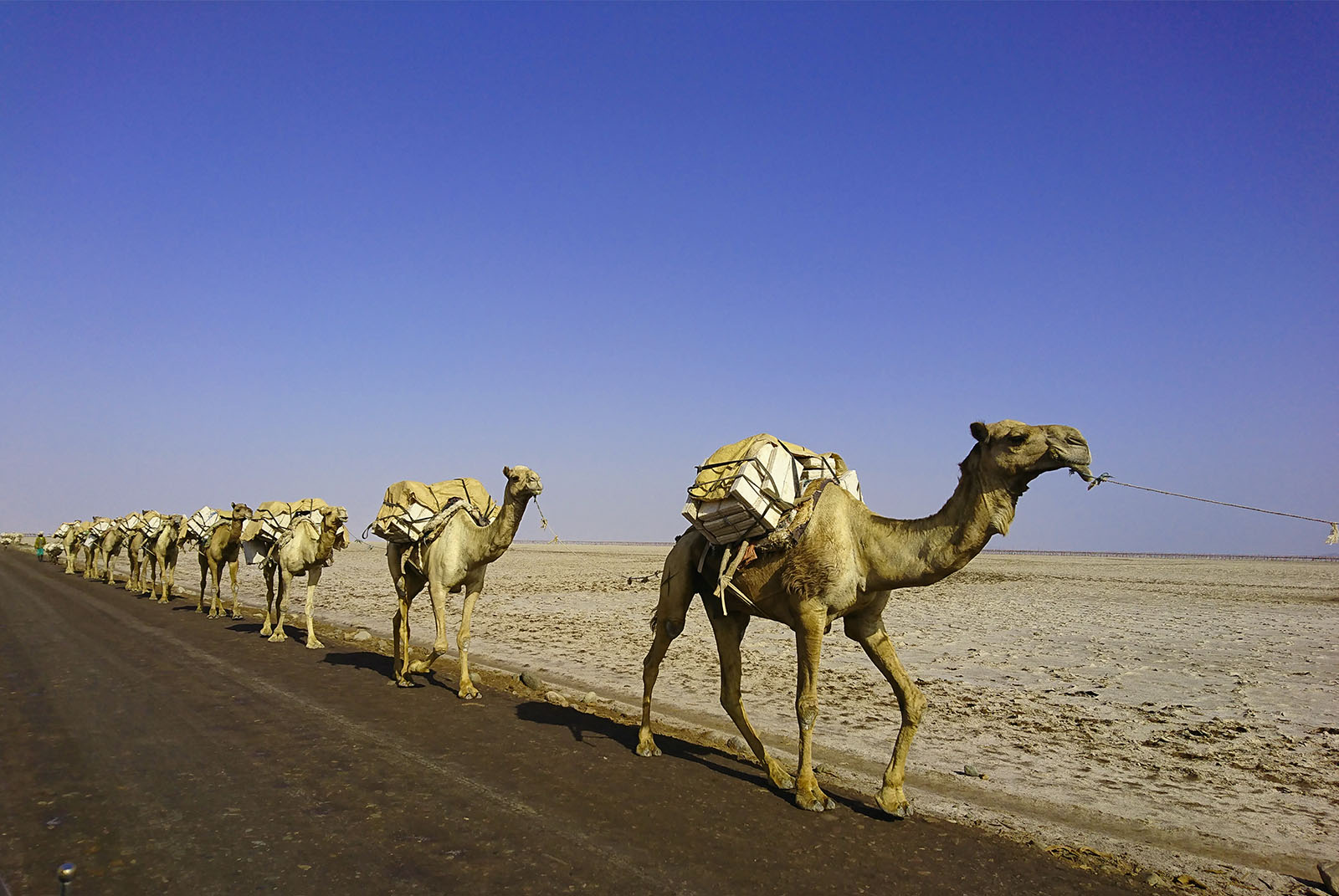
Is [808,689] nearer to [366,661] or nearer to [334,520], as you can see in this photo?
[366,661]

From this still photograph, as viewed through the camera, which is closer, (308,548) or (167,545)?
(308,548)

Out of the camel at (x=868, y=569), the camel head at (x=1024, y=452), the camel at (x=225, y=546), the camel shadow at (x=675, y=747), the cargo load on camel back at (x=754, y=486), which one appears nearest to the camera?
the camel head at (x=1024, y=452)

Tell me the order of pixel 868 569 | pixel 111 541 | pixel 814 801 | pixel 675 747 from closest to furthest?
pixel 814 801 < pixel 868 569 < pixel 675 747 < pixel 111 541

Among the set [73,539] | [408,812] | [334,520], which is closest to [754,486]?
[408,812]

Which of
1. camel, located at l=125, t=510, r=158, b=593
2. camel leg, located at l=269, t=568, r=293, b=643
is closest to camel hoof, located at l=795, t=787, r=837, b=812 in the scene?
camel leg, located at l=269, t=568, r=293, b=643

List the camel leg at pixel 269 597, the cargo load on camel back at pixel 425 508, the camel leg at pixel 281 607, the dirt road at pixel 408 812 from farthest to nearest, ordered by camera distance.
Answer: the camel leg at pixel 269 597
the camel leg at pixel 281 607
the cargo load on camel back at pixel 425 508
the dirt road at pixel 408 812

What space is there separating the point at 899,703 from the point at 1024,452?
2.71 m

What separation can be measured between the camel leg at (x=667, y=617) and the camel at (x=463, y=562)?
11.9 ft

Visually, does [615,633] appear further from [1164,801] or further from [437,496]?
[1164,801]

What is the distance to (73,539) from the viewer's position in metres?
51.2

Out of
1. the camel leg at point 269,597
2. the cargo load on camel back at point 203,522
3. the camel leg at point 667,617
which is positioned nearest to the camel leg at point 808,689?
the camel leg at point 667,617

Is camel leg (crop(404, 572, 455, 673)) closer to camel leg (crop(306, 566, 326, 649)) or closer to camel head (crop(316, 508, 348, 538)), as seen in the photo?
camel leg (crop(306, 566, 326, 649))

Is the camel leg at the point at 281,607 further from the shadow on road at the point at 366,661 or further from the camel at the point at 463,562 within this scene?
the camel at the point at 463,562

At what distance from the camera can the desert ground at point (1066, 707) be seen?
7.27 m
